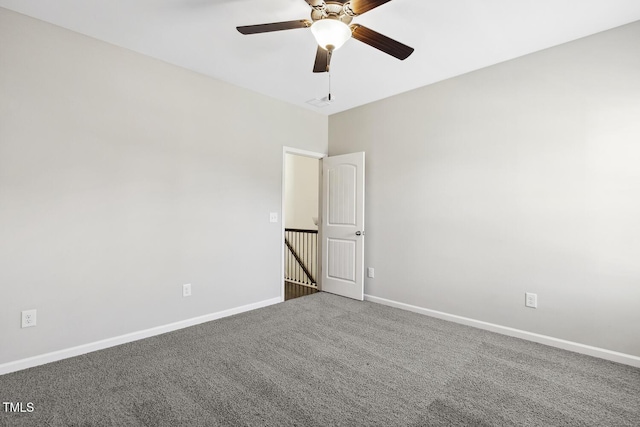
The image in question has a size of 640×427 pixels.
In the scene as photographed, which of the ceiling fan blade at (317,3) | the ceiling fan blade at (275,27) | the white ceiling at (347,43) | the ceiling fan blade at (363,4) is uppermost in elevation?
the white ceiling at (347,43)

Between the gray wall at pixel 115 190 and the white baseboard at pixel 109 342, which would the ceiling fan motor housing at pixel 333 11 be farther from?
the white baseboard at pixel 109 342

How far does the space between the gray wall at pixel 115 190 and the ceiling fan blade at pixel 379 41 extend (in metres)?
2.04

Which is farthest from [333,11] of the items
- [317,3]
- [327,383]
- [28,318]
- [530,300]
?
[28,318]

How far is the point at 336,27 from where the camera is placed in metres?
1.96

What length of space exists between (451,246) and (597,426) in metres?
1.95

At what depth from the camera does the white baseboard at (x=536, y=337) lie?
8.38 feet

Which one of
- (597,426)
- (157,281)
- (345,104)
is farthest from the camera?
(345,104)

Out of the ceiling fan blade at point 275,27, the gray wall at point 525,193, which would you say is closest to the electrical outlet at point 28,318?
the ceiling fan blade at point 275,27

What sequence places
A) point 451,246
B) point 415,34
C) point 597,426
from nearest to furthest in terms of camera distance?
point 597,426
point 415,34
point 451,246

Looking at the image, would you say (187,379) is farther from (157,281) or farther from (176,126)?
(176,126)

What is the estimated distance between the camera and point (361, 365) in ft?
8.11

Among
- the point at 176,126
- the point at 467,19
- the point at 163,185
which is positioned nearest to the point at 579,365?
the point at 467,19

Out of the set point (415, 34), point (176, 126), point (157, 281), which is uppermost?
point (415, 34)

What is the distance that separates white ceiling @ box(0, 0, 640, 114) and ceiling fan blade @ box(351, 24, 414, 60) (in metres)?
0.35
